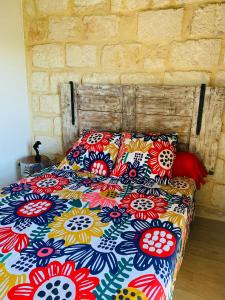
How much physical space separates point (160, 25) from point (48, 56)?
4.02 ft

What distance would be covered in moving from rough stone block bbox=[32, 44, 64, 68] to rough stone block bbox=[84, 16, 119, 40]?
368 millimetres

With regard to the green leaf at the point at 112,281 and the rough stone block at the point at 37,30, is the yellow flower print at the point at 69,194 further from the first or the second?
the rough stone block at the point at 37,30

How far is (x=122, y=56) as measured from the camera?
236 cm

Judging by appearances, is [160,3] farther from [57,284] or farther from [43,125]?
[57,284]

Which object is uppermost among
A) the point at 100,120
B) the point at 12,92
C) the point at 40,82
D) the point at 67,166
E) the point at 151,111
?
the point at 40,82

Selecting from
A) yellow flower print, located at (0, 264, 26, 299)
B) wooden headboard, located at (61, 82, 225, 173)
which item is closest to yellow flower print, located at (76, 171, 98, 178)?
wooden headboard, located at (61, 82, 225, 173)

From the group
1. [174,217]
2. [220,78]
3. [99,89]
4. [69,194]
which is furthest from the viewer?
[99,89]

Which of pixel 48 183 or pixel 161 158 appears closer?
pixel 48 183

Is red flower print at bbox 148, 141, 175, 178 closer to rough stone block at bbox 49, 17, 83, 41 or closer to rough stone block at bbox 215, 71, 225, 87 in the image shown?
rough stone block at bbox 215, 71, 225, 87

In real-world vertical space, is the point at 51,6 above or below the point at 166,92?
above

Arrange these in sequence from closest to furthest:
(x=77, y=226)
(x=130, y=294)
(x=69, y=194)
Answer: (x=130, y=294) → (x=77, y=226) → (x=69, y=194)

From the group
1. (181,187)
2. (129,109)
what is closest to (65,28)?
(129,109)

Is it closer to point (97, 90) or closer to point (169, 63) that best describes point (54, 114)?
point (97, 90)

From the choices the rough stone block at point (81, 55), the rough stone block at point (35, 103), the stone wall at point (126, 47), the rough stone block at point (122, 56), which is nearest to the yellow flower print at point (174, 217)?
the stone wall at point (126, 47)
